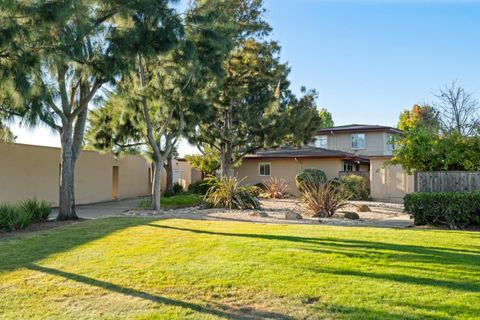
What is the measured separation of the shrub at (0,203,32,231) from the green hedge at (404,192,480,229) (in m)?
10.2

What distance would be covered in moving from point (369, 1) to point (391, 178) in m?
13.3

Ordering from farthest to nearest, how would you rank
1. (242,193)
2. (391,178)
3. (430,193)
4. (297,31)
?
(391,178)
(242,193)
(297,31)
(430,193)

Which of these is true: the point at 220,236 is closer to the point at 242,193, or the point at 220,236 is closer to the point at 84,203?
the point at 242,193

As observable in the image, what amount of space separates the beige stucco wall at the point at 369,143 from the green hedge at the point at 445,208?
19576 millimetres

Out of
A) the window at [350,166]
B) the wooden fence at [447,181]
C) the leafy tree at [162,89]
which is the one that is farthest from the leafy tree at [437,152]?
the window at [350,166]

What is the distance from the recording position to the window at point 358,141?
3150 centimetres

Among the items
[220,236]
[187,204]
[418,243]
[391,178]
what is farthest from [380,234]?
[391,178]

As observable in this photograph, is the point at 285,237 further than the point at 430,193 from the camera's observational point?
No

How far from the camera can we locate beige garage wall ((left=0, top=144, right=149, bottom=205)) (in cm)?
1563

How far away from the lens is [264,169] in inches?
1163

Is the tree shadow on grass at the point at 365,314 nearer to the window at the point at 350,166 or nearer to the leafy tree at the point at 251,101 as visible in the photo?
the leafy tree at the point at 251,101

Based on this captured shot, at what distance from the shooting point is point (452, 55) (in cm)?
1683

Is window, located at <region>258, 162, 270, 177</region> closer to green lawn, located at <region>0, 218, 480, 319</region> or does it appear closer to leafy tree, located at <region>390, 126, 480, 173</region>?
leafy tree, located at <region>390, 126, 480, 173</region>

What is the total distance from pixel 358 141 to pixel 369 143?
2.82ft
